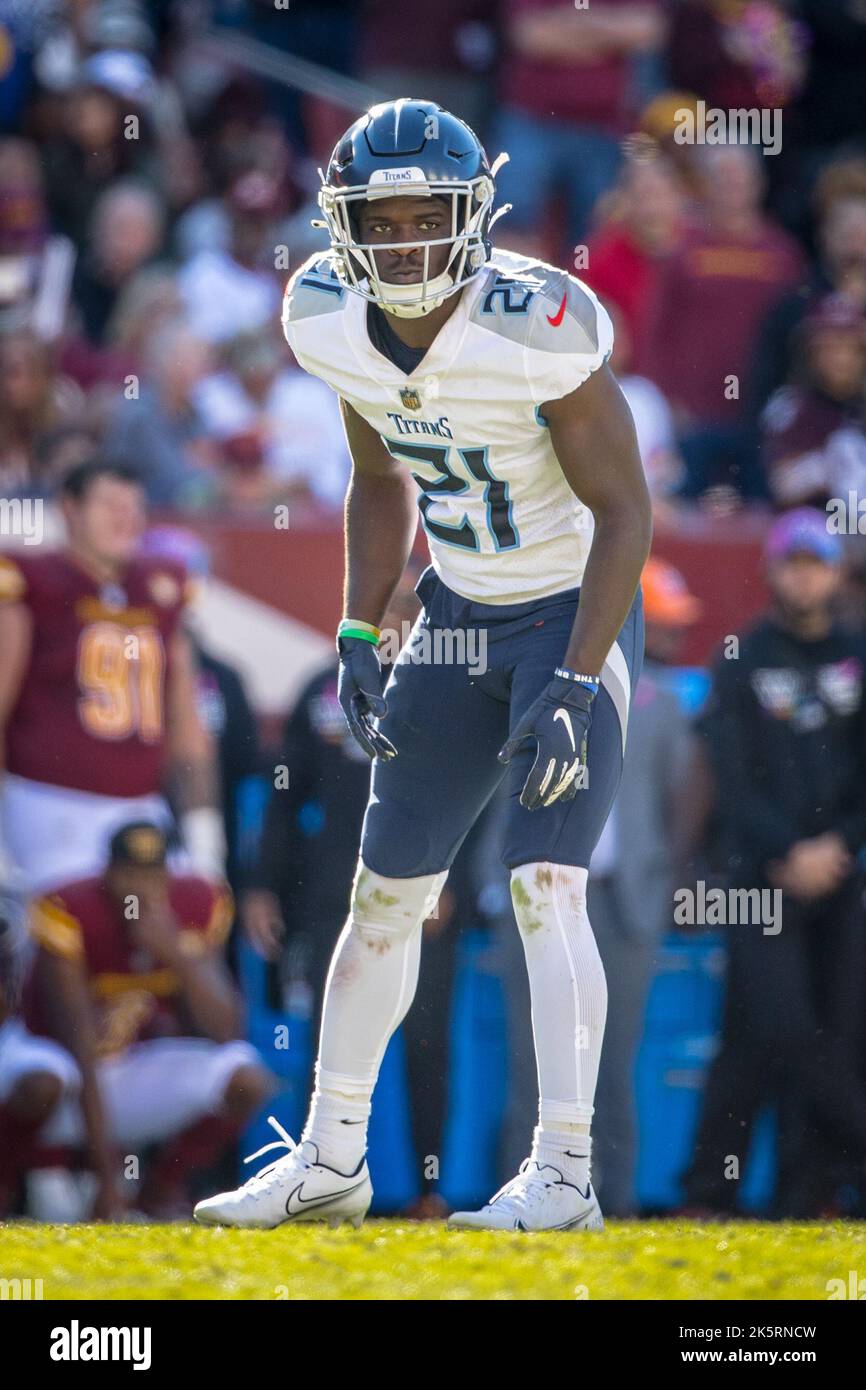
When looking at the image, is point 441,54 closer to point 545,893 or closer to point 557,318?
point 557,318

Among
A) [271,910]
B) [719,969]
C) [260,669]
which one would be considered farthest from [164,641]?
[719,969]

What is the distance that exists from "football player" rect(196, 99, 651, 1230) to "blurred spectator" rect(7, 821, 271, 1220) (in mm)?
1831

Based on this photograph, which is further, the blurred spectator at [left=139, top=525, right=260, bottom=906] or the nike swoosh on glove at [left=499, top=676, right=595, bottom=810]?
the blurred spectator at [left=139, top=525, right=260, bottom=906]

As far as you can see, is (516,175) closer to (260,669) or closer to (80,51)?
(80,51)

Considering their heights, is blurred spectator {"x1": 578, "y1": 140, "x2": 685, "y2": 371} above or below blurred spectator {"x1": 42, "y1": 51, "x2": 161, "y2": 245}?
below

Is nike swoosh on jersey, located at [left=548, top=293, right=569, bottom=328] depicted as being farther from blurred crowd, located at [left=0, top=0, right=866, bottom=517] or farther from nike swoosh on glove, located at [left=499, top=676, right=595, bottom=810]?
blurred crowd, located at [left=0, top=0, right=866, bottom=517]

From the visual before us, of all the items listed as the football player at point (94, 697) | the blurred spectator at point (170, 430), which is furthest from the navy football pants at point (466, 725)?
the blurred spectator at point (170, 430)

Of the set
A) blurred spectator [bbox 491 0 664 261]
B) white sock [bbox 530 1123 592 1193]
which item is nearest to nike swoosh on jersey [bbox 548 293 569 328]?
white sock [bbox 530 1123 592 1193]

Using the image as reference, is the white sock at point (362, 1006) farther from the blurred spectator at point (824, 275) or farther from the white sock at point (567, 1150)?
the blurred spectator at point (824, 275)

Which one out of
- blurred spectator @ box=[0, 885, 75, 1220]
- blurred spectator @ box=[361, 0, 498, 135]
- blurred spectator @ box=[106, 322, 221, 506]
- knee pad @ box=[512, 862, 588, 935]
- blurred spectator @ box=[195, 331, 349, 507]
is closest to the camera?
knee pad @ box=[512, 862, 588, 935]

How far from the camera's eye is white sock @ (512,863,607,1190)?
3912 millimetres

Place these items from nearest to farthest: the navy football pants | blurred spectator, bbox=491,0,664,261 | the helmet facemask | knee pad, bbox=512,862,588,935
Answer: the helmet facemask, knee pad, bbox=512,862,588,935, the navy football pants, blurred spectator, bbox=491,0,664,261

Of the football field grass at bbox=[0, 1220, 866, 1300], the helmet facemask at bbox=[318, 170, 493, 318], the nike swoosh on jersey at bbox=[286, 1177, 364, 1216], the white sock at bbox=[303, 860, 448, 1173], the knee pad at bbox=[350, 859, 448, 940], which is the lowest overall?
the football field grass at bbox=[0, 1220, 866, 1300]

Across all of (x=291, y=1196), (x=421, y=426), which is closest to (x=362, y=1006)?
A: (x=291, y=1196)
